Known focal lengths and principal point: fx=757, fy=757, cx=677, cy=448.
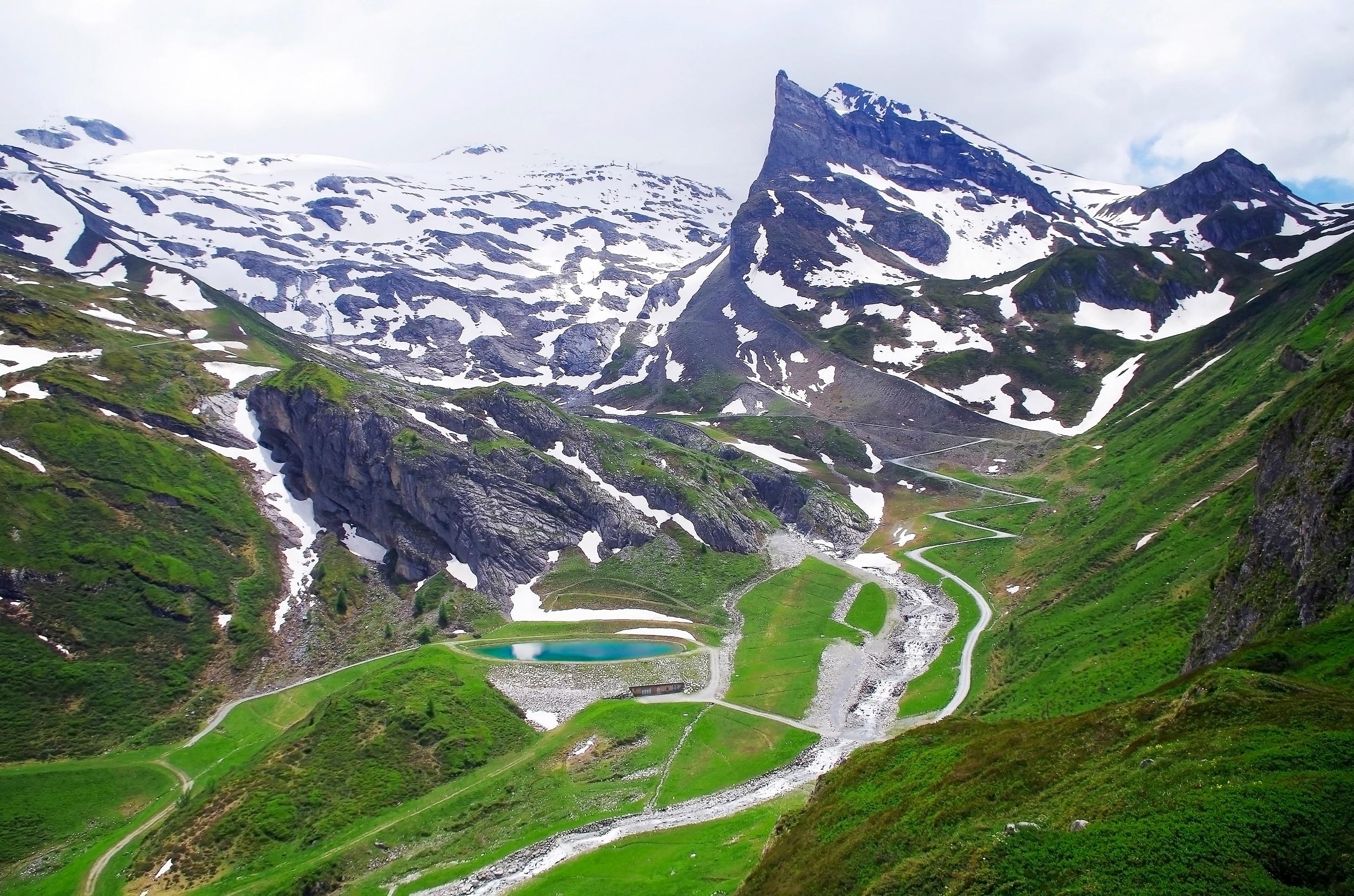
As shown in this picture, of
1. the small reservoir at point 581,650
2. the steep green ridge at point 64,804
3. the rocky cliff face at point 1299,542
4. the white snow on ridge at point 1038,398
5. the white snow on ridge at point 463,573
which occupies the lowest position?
the steep green ridge at point 64,804

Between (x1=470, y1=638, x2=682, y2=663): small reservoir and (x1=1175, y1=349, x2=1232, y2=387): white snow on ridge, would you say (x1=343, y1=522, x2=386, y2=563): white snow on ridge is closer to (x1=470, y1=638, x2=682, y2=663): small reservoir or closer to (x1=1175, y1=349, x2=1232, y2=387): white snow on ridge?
(x1=470, y1=638, x2=682, y2=663): small reservoir

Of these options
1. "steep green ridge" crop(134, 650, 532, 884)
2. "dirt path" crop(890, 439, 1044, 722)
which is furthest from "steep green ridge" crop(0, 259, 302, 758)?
"dirt path" crop(890, 439, 1044, 722)

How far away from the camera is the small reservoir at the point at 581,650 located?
270ft

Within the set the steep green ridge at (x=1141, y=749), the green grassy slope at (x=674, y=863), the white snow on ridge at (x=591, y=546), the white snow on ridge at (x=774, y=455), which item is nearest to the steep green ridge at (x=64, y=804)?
the green grassy slope at (x=674, y=863)

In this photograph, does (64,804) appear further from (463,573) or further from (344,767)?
(463,573)

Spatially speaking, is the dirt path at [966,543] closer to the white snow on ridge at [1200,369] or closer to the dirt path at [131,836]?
the white snow on ridge at [1200,369]

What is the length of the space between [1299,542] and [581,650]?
2600 inches

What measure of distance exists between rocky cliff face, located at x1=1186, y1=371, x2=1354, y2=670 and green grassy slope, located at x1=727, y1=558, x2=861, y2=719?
35.1 meters

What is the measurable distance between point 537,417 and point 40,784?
82916 mm

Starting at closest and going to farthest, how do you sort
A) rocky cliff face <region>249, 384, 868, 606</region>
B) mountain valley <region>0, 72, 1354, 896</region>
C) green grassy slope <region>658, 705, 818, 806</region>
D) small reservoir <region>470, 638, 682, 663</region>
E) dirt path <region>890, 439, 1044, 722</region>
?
mountain valley <region>0, 72, 1354, 896</region> → green grassy slope <region>658, 705, 818, 806</region> → dirt path <region>890, 439, 1044, 722</region> → small reservoir <region>470, 638, 682, 663</region> → rocky cliff face <region>249, 384, 868, 606</region>

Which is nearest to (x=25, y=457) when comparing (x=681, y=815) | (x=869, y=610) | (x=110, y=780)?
(x=110, y=780)

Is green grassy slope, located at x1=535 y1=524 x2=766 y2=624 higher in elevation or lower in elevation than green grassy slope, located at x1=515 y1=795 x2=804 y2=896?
higher

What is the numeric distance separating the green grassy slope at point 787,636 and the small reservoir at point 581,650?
32.6ft

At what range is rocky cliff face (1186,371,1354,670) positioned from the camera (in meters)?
33.9
